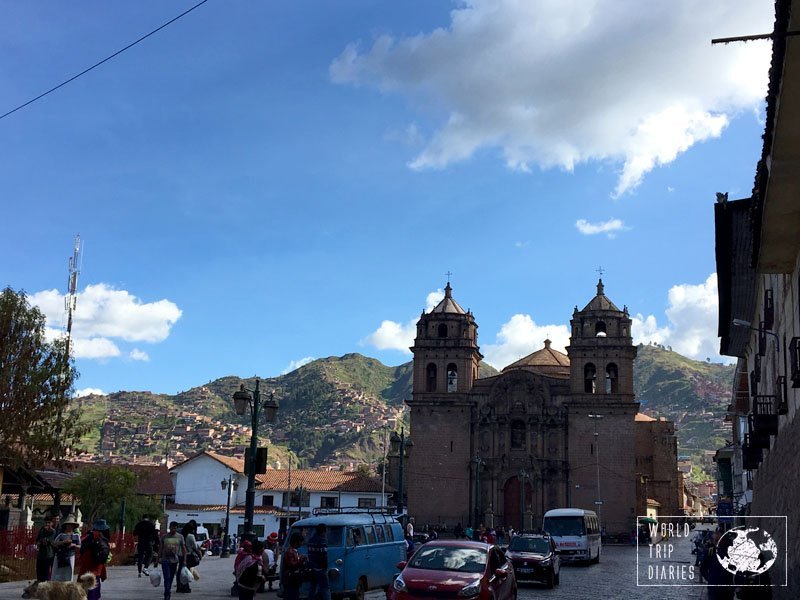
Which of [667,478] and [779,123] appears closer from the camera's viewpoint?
[779,123]

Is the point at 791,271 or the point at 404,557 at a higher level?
the point at 791,271

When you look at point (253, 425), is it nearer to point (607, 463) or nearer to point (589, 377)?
point (607, 463)

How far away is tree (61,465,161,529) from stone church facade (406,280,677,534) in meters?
22.0

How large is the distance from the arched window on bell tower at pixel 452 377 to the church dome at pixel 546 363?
4390 millimetres

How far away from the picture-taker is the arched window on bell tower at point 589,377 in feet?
193

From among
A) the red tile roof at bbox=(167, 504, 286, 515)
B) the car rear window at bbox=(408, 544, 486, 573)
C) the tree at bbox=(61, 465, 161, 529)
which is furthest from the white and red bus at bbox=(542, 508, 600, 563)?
the red tile roof at bbox=(167, 504, 286, 515)

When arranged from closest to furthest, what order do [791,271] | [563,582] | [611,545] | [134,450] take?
[791,271]
[563,582]
[611,545]
[134,450]

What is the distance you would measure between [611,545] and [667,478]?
2042 cm

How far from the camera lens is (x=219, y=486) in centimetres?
6444

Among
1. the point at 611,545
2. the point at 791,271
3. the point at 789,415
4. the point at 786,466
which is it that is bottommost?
the point at 611,545

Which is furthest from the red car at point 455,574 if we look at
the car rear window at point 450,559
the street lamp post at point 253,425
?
the street lamp post at point 253,425

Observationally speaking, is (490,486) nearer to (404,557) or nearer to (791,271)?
(404,557)

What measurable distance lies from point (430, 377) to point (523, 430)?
7850 mm

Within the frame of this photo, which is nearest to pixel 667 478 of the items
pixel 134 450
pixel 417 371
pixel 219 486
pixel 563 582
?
pixel 417 371
